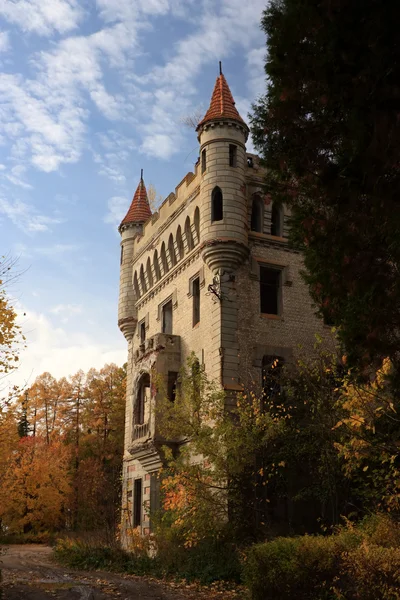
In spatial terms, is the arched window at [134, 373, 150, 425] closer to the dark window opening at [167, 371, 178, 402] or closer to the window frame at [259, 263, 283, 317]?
the dark window opening at [167, 371, 178, 402]

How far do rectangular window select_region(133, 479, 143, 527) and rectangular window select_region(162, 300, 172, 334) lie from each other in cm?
637

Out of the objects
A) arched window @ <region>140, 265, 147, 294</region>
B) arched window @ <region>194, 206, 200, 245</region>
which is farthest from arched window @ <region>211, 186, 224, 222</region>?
arched window @ <region>140, 265, 147, 294</region>

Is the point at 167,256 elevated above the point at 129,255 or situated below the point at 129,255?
below

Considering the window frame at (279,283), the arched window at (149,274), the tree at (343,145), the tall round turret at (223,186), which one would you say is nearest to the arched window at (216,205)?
the tall round turret at (223,186)

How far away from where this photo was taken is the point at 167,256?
2666 cm

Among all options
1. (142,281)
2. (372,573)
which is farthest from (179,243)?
(372,573)

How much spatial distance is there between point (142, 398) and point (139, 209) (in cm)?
1031

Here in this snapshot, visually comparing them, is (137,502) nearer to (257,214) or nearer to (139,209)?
(257,214)

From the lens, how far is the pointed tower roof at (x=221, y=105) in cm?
2331

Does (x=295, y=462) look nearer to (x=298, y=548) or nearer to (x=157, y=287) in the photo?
(x=298, y=548)

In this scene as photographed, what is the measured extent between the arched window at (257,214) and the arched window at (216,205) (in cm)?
140

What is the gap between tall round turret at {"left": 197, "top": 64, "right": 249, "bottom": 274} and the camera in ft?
72.3

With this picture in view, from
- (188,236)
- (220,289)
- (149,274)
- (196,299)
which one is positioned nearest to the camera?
(220,289)

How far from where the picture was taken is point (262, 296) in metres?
23.9
